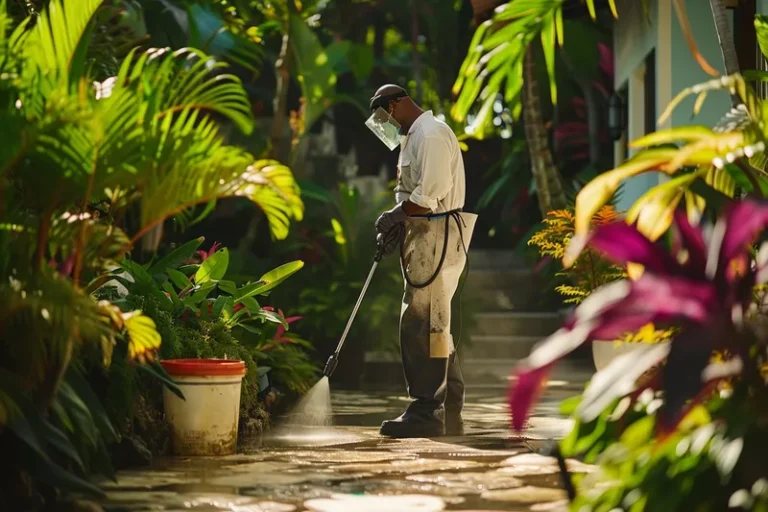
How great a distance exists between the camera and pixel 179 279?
6.93 meters

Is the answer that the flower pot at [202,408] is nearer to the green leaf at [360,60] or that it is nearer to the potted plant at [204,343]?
the potted plant at [204,343]

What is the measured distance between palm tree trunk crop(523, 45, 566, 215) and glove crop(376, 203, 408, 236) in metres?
5.10

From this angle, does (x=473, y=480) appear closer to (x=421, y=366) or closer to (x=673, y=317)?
(x=421, y=366)

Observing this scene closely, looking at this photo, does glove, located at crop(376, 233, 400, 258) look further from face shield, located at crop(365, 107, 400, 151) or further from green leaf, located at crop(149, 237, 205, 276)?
green leaf, located at crop(149, 237, 205, 276)

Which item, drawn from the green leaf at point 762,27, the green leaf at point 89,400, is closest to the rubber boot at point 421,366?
the green leaf at point 762,27

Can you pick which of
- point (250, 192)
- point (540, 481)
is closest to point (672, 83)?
point (540, 481)

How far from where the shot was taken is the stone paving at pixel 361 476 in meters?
4.58

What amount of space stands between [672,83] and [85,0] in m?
5.64

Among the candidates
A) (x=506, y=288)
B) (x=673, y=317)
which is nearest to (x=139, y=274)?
(x=673, y=317)

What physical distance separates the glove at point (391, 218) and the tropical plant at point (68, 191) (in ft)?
8.65

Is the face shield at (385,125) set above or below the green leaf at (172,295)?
above

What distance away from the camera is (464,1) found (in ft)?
48.8

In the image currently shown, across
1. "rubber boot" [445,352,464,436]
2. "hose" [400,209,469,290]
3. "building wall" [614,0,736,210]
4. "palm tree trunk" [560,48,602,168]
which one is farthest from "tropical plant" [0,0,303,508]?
"palm tree trunk" [560,48,602,168]

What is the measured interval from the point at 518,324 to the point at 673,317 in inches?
371
